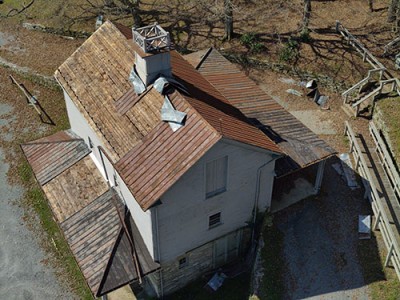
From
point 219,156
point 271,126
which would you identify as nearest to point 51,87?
point 271,126

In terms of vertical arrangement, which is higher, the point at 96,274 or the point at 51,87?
the point at 51,87

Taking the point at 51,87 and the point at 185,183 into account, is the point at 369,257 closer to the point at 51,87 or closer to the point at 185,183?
the point at 185,183

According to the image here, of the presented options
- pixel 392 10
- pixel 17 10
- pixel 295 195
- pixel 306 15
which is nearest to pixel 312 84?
pixel 306 15

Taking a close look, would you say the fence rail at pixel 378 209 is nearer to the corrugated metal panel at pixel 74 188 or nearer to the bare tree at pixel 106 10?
the corrugated metal panel at pixel 74 188

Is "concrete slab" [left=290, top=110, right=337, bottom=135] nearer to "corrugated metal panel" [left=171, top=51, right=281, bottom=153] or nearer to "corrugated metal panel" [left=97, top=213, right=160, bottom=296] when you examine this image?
"corrugated metal panel" [left=171, top=51, right=281, bottom=153]

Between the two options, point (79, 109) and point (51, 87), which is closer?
point (79, 109)

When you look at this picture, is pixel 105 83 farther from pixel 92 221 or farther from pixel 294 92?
pixel 294 92

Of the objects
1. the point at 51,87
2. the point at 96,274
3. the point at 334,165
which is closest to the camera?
the point at 96,274

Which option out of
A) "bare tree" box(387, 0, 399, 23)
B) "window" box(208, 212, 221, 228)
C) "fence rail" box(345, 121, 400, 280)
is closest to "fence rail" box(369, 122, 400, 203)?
"fence rail" box(345, 121, 400, 280)
